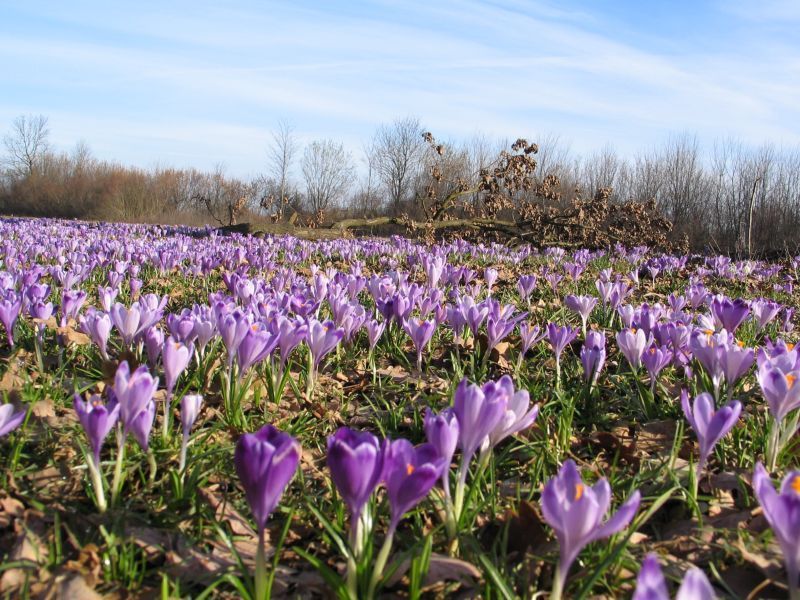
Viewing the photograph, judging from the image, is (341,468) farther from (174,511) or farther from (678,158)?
(678,158)

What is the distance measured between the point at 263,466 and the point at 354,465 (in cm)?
17

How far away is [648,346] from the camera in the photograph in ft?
8.65

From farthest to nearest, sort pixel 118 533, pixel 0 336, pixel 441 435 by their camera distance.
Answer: pixel 0 336, pixel 118 533, pixel 441 435

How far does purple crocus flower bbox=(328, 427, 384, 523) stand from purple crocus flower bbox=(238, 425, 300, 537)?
0.25 ft

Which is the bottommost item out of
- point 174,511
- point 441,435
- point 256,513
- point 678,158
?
point 174,511

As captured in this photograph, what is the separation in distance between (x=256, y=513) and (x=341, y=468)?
0.60ft

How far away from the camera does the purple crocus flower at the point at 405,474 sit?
3.83 feet

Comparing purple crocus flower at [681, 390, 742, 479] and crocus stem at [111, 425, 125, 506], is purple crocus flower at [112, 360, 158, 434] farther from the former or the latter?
purple crocus flower at [681, 390, 742, 479]

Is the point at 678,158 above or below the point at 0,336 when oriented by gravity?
above

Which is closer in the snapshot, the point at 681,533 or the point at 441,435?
the point at 441,435

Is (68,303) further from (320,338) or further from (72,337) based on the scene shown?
(320,338)

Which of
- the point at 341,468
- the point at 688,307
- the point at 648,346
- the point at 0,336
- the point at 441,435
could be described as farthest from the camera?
the point at 688,307

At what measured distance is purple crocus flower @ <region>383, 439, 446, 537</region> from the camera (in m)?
1.17

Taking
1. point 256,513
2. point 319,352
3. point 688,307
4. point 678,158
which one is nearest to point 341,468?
point 256,513
